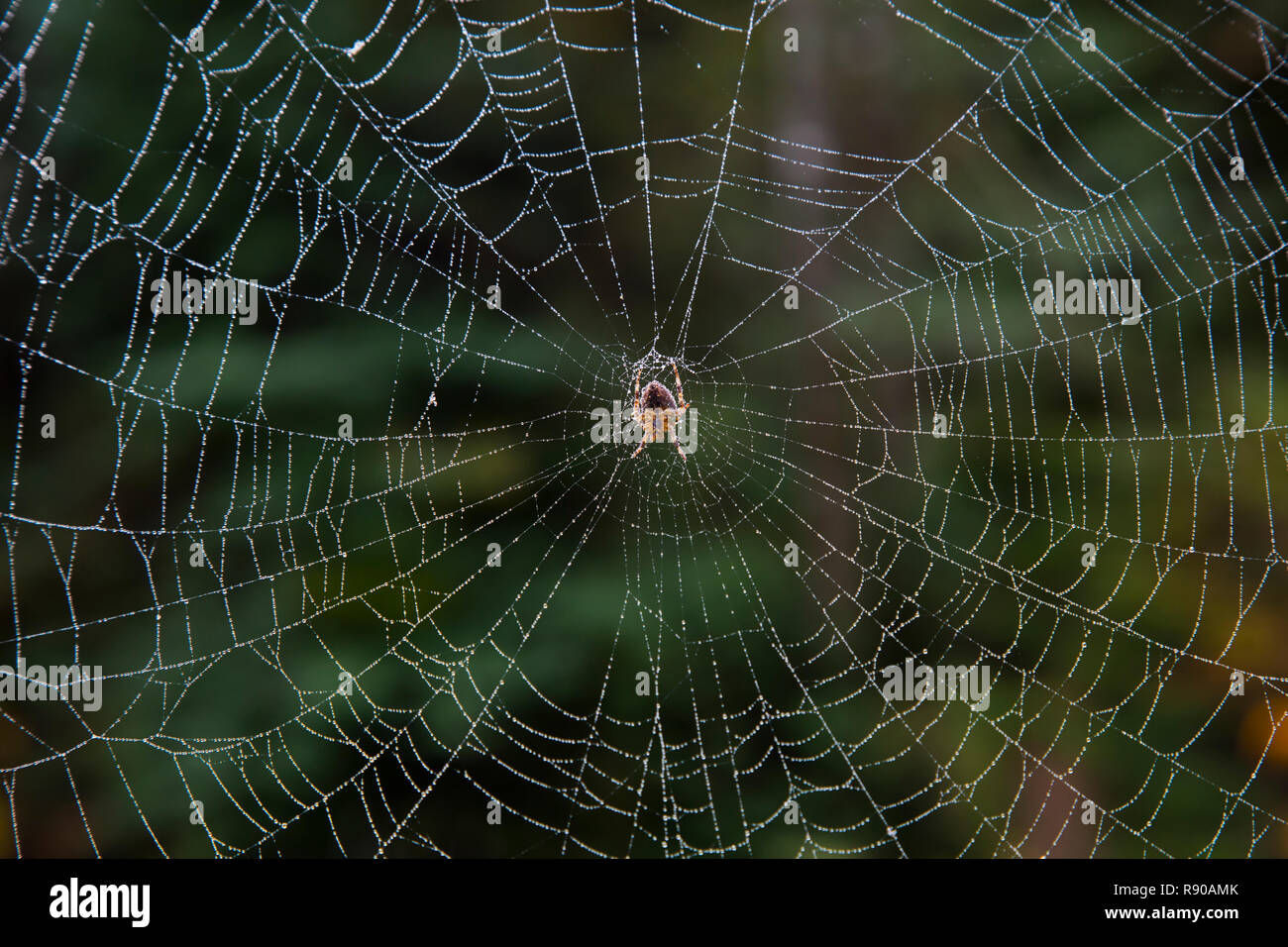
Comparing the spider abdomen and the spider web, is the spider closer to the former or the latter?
the spider abdomen

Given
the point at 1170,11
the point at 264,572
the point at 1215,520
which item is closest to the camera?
the point at 264,572

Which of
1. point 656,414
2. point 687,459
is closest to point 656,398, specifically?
point 656,414

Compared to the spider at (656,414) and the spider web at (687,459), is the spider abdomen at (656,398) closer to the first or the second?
the spider at (656,414)

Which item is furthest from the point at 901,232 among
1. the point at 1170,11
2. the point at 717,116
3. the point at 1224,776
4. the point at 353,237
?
the point at 1224,776

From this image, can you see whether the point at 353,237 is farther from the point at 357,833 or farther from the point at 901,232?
the point at 357,833

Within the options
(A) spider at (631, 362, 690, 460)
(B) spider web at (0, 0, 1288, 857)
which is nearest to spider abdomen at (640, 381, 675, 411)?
(A) spider at (631, 362, 690, 460)

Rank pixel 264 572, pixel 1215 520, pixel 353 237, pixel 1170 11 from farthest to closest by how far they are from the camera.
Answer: pixel 1215 520, pixel 1170 11, pixel 264 572, pixel 353 237

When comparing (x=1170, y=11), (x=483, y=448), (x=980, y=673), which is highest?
(x=1170, y=11)

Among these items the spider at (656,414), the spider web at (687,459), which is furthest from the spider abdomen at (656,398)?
the spider web at (687,459)
